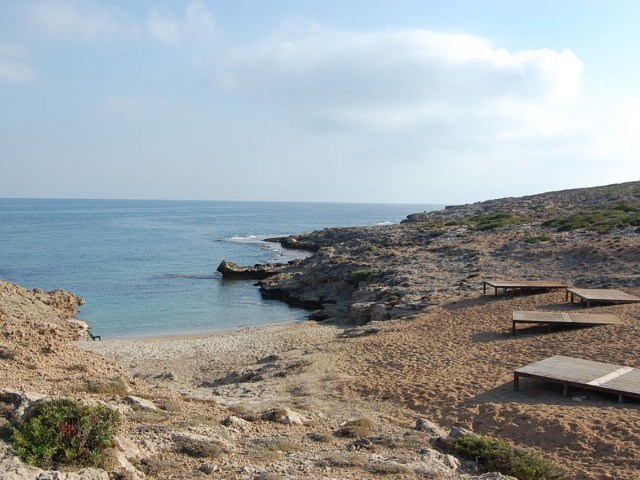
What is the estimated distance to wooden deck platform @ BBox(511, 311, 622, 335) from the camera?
57.3 ft

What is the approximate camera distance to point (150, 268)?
5300 centimetres

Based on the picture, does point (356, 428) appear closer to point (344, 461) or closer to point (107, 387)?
point (344, 461)

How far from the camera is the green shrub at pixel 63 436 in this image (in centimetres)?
648

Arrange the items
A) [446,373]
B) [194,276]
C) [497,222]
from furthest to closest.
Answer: [194,276] < [497,222] < [446,373]

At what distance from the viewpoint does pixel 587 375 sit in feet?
39.1

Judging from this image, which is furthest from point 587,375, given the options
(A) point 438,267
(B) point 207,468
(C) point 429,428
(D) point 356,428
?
(A) point 438,267

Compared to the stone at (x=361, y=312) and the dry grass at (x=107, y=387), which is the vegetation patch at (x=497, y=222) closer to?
the stone at (x=361, y=312)

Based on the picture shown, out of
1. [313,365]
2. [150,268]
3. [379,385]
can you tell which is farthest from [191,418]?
[150,268]

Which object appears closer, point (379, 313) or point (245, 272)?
point (379, 313)

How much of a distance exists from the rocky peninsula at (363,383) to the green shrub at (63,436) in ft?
0.70

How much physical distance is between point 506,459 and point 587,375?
15.0 ft

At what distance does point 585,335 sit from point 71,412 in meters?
14.5

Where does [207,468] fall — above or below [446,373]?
above

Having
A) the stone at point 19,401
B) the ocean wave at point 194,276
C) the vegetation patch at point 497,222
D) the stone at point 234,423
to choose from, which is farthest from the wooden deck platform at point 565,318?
the ocean wave at point 194,276
